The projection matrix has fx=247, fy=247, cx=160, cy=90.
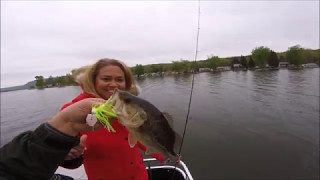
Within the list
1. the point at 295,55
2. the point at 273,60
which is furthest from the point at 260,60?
the point at 295,55

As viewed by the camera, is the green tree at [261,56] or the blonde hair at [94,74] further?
the green tree at [261,56]

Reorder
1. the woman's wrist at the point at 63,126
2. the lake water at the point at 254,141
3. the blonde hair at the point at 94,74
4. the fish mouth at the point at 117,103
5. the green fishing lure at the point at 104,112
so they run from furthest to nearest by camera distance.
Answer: the lake water at the point at 254,141 < the blonde hair at the point at 94,74 < the fish mouth at the point at 117,103 < the green fishing lure at the point at 104,112 < the woman's wrist at the point at 63,126

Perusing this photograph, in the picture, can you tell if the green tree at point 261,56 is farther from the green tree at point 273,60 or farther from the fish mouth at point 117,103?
the fish mouth at point 117,103

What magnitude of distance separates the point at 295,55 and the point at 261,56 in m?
14.1

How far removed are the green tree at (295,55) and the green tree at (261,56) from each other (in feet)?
29.5

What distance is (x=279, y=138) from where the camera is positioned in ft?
44.3

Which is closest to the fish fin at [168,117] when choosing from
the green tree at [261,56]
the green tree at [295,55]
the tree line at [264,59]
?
the tree line at [264,59]

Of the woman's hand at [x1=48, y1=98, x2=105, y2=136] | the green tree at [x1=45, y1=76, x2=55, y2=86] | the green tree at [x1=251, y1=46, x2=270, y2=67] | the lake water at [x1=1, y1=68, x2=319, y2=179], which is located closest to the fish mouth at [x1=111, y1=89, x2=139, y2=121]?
the woman's hand at [x1=48, y1=98, x2=105, y2=136]

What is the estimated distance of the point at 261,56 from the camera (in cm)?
10256

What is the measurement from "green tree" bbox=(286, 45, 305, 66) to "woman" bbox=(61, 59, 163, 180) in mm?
98952

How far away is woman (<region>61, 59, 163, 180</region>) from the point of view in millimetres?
3078

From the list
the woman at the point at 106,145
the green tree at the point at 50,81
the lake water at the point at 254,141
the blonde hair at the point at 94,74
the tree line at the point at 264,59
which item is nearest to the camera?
the woman at the point at 106,145

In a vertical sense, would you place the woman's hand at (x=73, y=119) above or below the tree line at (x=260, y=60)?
above

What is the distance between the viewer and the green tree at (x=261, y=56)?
10138 centimetres
